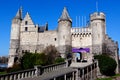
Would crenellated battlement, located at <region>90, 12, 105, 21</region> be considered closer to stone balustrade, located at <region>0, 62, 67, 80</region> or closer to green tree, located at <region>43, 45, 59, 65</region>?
green tree, located at <region>43, 45, 59, 65</region>

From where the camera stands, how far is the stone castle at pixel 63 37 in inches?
1786

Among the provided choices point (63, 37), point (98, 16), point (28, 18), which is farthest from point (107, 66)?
point (28, 18)

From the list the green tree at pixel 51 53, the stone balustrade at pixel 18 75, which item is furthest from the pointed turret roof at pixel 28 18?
the stone balustrade at pixel 18 75

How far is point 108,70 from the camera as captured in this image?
111 feet

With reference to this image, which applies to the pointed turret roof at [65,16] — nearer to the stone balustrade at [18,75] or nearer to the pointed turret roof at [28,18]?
the pointed turret roof at [28,18]

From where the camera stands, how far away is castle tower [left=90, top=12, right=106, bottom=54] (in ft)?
148

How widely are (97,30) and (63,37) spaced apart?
24.9 feet

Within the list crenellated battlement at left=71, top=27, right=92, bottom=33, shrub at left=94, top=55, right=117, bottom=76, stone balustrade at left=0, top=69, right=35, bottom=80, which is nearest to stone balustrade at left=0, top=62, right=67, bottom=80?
stone balustrade at left=0, top=69, right=35, bottom=80

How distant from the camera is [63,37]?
157 feet

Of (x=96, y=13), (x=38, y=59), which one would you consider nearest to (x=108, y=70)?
(x=38, y=59)

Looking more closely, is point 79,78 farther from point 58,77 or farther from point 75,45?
point 75,45

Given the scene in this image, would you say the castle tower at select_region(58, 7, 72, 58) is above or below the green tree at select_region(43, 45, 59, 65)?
above

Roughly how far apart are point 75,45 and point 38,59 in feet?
35.3

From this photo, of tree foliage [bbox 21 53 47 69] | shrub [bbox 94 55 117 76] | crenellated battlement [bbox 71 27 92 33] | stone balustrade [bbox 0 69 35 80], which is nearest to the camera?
stone balustrade [bbox 0 69 35 80]
